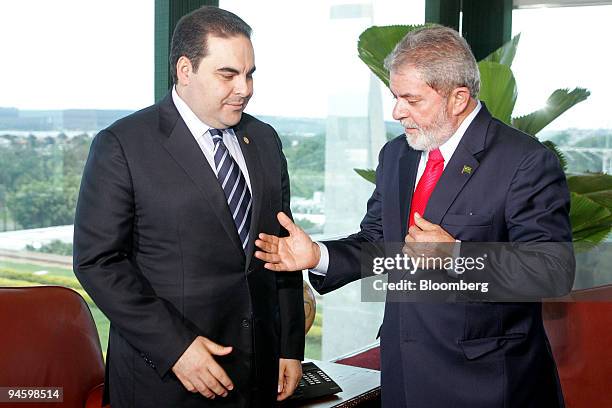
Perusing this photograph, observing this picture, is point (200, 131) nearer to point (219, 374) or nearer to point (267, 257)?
point (267, 257)

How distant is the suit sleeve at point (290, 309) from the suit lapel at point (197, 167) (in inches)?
10.1

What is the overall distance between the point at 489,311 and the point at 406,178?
46cm

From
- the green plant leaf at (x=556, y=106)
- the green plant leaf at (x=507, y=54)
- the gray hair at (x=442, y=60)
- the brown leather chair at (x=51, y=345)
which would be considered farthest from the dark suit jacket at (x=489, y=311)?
the green plant leaf at (x=507, y=54)

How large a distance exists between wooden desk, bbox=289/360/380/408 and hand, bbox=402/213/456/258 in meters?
0.82

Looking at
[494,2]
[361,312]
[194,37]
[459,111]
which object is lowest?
[361,312]

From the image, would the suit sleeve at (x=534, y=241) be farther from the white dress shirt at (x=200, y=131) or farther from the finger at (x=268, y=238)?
the white dress shirt at (x=200, y=131)

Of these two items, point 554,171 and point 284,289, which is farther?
point 284,289

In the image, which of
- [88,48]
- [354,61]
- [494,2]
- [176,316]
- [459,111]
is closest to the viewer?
[176,316]

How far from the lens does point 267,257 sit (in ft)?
7.19

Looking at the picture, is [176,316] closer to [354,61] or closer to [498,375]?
[498,375]

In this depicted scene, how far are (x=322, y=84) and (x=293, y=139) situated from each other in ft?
1.25

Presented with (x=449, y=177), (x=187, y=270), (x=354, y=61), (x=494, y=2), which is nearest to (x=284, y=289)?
(x=187, y=270)

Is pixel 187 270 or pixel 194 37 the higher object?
pixel 194 37

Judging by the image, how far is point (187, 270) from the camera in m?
2.11
